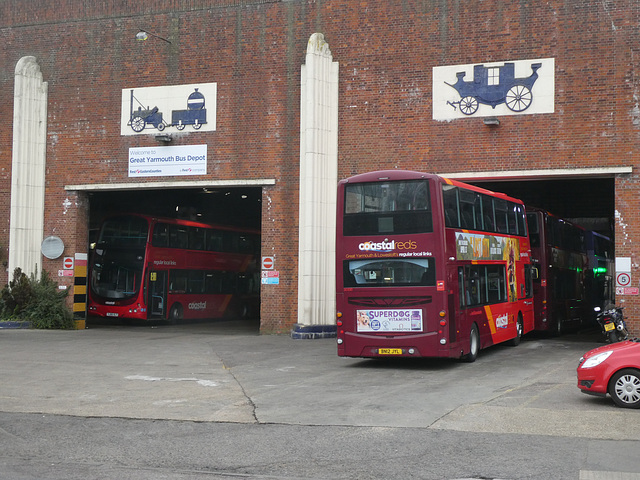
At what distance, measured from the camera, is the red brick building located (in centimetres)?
2108

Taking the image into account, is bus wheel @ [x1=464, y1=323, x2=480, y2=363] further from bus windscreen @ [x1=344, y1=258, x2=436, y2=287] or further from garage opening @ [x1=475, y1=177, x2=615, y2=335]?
garage opening @ [x1=475, y1=177, x2=615, y2=335]

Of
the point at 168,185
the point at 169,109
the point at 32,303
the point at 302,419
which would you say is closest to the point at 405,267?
the point at 302,419

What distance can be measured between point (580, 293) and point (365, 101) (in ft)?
34.5

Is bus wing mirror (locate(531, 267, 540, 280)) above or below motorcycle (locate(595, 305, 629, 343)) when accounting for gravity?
above

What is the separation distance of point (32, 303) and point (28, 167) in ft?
14.3

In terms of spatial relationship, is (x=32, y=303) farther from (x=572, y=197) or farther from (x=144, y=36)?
(x=572, y=197)

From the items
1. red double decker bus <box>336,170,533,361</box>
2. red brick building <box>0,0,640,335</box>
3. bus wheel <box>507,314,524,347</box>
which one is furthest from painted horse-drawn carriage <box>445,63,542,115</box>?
red double decker bus <box>336,170,533,361</box>

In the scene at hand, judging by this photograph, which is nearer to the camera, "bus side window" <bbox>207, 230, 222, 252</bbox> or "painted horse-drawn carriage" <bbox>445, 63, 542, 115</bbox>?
"painted horse-drawn carriage" <bbox>445, 63, 542, 115</bbox>

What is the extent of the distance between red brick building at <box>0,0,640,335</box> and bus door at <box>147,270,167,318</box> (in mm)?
3150

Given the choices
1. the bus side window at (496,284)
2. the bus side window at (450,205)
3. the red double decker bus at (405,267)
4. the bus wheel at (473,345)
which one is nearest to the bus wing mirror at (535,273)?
the bus side window at (496,284)

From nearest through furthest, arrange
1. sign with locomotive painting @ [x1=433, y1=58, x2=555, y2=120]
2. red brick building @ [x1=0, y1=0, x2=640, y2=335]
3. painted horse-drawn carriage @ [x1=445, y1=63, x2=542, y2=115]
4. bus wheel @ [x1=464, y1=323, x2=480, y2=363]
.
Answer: bus wheel @ [x1=464, y1=323, x2=480, y2=363], red brick building @ [x1=0, y1=0, x2=640, y2=335], sign with locomotive painting @ [x1=433, y1=58, x2=555, y2=120], painted horse-drawn carriage @ [x1=445, y1=63, x2=542, y2=115]

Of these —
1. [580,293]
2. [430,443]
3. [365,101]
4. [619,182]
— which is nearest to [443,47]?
[365,101]

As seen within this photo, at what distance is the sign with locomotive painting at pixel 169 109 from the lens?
24.4m

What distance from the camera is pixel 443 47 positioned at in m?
22.4
